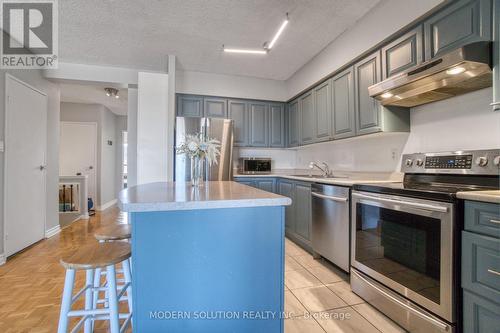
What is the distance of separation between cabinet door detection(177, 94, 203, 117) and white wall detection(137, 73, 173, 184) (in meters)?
0.41

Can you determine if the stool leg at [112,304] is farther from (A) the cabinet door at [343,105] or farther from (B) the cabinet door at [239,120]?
(B) the cabinet door at [239,120]

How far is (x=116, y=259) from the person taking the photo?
115 centimetres

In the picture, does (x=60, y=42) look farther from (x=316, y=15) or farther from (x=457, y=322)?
(x=457, y=322)

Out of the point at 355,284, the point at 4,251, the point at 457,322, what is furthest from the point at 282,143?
the point at 4,251

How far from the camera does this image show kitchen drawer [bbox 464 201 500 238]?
114 centimetres

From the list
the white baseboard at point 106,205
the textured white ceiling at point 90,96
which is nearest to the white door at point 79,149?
the white baseboard at point 106,205

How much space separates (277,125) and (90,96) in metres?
4.05

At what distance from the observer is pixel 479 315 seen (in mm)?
1207

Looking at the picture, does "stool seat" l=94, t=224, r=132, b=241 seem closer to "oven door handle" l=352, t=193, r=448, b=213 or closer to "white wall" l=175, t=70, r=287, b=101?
"oven door handle" l=352, t=193, r=448, b=213

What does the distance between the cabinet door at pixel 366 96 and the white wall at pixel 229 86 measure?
190 cm

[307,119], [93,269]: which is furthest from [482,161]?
[93,269]

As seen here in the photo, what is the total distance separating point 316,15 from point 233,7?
33.3 inches
